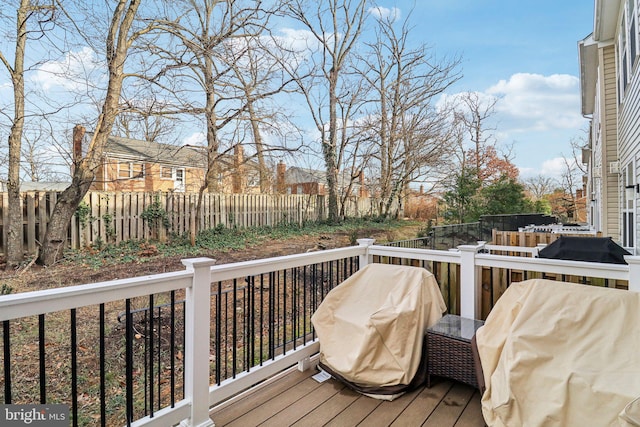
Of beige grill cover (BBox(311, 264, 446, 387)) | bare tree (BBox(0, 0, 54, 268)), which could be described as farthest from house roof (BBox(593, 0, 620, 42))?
bare tree (BBox(0, 0, 54, 268))

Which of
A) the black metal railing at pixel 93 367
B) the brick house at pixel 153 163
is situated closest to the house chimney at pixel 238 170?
the brick house at pixel 153 163

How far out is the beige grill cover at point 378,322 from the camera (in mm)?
2236

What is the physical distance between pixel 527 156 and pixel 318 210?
A: 14.9 m

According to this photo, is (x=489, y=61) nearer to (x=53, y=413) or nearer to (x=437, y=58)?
(x=437, y=58)

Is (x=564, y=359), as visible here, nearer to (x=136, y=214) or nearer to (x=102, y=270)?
(x=102, y=270)

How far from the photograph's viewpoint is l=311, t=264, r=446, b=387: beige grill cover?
88.0 inches

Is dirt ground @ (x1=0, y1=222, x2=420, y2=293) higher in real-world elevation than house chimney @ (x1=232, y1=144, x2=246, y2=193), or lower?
lower

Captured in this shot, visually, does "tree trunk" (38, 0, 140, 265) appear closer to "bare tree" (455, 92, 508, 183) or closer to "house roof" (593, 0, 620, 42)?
"house roof" (593, 0, 620, 42)

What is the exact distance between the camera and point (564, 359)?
5.16 ft

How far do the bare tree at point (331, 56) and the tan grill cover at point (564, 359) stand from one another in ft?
37.6

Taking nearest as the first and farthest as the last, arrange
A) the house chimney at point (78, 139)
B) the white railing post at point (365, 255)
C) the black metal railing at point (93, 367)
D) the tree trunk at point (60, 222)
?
the black metal railing at point (93, 367) → the white railing post at point (365, 255) → the tree trunk at point (60, 222) → the house chimney at point (78, 139)

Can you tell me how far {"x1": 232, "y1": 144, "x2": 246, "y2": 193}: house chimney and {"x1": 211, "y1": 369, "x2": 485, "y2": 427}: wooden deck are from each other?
7601 millimetres

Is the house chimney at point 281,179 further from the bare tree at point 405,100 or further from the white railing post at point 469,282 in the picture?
the white railing post at point 469,282

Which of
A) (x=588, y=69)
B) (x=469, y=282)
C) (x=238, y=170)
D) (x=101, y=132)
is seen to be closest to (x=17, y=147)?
(x=101, y=132)
